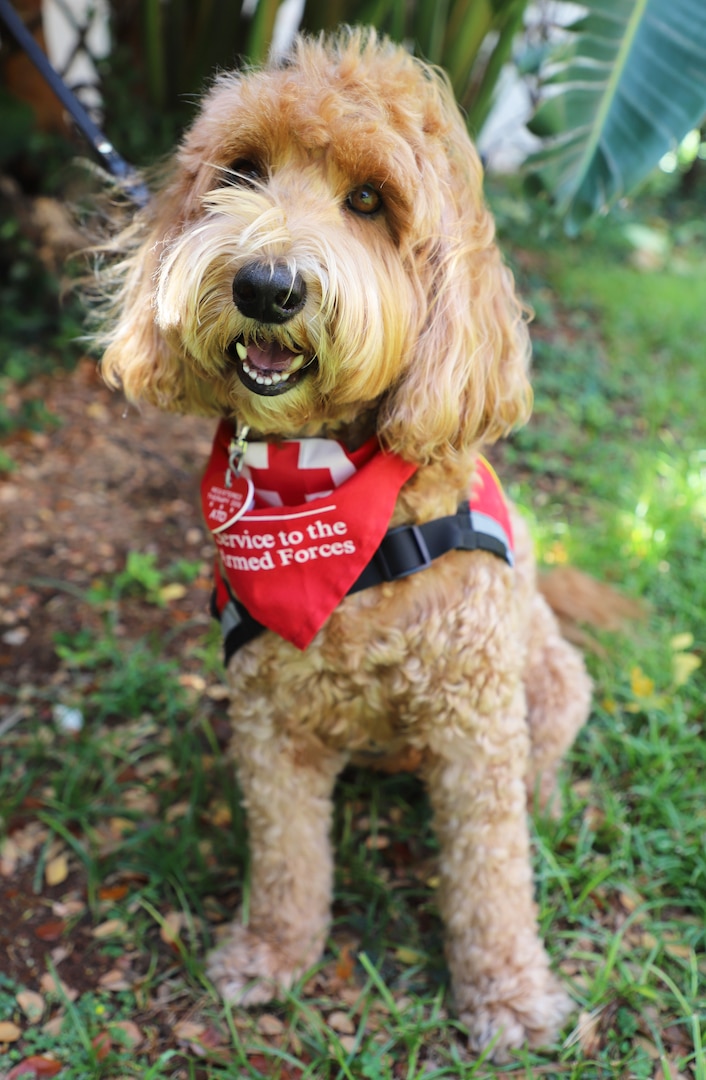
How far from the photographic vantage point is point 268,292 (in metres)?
1.70

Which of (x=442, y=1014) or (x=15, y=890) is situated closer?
(x=442, y=1014)

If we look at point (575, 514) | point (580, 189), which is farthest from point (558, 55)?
point (575, 514)

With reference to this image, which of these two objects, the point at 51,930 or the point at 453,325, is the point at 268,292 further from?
the point at 51,930

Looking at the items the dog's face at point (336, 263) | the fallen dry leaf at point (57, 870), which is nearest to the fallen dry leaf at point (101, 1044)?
the fallen dry leaf at point (57, 870)

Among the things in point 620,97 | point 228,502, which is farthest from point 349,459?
point 620,97

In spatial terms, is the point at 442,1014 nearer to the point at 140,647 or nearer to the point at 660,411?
the point at 140,647

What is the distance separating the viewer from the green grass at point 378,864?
2.25m

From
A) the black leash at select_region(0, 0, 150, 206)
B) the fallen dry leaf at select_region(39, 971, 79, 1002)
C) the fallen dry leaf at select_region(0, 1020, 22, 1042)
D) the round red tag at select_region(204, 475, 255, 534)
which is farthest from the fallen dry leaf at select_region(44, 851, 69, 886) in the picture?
the black leash at select_region(0, 0, 150, 206)

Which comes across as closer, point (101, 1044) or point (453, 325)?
point (453, 325)

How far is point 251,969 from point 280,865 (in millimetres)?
278

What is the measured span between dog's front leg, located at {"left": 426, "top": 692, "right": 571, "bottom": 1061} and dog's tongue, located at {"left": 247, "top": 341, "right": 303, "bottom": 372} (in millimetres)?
944

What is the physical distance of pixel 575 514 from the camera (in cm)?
425

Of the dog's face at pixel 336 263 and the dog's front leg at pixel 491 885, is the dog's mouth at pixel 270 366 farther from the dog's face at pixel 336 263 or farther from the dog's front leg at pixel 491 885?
the dog's front leg at pixel 491 885

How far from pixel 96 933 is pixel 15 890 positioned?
30cm
